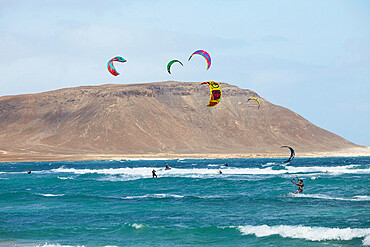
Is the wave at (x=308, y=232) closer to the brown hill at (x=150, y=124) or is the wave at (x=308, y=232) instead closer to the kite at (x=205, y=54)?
the kite at (x=205, y=54)

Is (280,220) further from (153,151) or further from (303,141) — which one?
(303,141)

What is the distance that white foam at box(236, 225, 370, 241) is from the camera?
1678cm

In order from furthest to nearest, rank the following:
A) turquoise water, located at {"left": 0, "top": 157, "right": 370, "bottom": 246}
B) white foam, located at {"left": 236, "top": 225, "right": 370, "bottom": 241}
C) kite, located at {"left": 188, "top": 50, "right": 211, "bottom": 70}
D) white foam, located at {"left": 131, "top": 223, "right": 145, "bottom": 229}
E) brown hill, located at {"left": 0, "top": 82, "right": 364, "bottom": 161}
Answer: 1. brown hill, located at {"left": 0, "top": 82, "right": 364, "bottom": 161}
2. kite, located at {"left": 188, "top": 50, "right": 211, "bottom": 70}
3. white foam, located at {"left": 131, "top": 223, "right": 145, "bottom": 229}
4. turquoise water, located at {"left": 0, "top": 157, "right": 370, "bottom": 246}
5. white foam, located at {"left": 236, "top": 225, "right": 370, "bottom": 241}

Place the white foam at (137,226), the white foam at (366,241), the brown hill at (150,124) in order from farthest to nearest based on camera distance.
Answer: the brown hill at (150,124)
the white foam at (137,226)
the white foam at (366,241)

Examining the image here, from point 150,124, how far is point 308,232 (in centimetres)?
13271

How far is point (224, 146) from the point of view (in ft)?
470

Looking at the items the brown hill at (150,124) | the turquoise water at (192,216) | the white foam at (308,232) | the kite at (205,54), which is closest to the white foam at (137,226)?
the turquoise water at (192,216)

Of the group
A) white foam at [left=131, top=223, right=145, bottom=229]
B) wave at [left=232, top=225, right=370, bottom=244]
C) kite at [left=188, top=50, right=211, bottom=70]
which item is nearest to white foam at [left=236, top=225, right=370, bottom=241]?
wave at [left=232, top=225, right=370, bottom=244]

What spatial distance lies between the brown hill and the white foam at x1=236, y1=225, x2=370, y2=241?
11143cm

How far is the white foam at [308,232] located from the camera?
1678 centimetres

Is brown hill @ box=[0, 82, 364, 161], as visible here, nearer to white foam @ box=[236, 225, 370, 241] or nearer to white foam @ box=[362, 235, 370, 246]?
white foam @ box=[236, 225, 370, 241]

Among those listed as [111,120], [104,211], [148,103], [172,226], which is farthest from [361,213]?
[148,103]

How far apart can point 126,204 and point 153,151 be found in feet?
356

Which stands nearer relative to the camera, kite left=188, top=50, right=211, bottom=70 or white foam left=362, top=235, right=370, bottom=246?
white foam left=362, top=235, right=370, bottom=246
